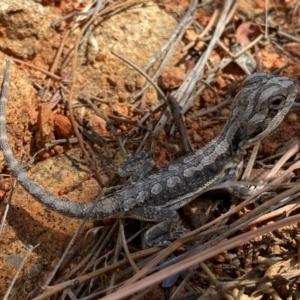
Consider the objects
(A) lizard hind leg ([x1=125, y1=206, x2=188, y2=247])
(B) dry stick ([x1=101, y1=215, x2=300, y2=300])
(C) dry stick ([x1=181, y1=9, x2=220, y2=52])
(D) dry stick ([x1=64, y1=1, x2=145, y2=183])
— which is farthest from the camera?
(C) dry stick ([x1=181, y1=9, x2=220, y2=52])

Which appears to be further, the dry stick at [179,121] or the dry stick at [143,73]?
the dry stick at [143,73]

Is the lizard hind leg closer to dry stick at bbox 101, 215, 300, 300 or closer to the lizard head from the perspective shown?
the lizard head

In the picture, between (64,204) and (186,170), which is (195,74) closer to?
(186,170)

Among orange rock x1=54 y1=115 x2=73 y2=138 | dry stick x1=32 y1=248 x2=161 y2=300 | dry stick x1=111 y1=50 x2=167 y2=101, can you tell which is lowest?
dry stick x1=32 y1=248 x2=161 y2=300

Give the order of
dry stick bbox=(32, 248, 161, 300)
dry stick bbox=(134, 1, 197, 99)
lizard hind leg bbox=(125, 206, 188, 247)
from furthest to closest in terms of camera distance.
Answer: dry stick bbox=(134, 1, 197, 99) → lizard hind leg bbox=(125, 206, 188, 247) → dry stick bbox=(32, 248, 161, 300)

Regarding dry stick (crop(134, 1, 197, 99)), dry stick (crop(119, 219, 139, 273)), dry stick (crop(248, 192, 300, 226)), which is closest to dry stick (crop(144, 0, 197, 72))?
dry stick (crop(134, 1, 197, 99))

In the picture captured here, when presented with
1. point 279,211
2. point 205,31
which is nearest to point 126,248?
point 279,211

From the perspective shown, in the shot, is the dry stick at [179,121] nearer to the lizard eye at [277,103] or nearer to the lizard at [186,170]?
the lizard at [186,170]

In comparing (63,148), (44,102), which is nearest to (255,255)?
(63,148)

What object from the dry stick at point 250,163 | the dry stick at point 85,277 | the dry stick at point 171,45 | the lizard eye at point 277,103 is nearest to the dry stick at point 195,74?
the dry stick at point 171,45
